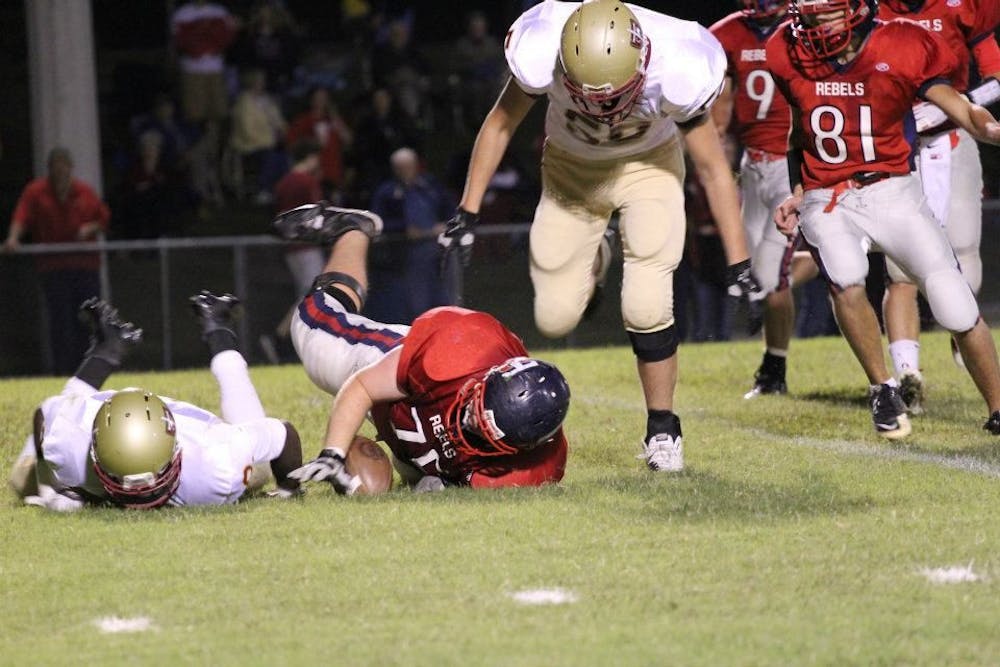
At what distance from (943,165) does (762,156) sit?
1.18 m

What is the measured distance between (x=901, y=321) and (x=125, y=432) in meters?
3.84

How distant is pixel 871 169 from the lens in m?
6.63

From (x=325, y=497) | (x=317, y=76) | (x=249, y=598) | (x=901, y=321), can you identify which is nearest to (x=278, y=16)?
(x=317, y=76)

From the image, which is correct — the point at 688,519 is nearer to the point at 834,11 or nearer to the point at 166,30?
the point at 834,11

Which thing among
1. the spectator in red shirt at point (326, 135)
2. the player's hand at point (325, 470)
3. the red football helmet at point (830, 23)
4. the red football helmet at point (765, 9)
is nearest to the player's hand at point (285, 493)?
the player's hand at point (325, 470)

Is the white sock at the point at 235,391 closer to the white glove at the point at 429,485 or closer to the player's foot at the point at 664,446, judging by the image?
the white glove at the point at 429,485

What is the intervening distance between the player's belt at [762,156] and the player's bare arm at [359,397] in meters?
3.59

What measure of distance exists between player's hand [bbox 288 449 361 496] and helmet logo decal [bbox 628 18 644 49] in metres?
1.72

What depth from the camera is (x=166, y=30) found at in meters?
18.3

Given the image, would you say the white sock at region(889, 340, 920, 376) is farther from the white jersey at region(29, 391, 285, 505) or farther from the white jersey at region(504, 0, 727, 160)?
the white jersey at region(29, 391, 285, 505)

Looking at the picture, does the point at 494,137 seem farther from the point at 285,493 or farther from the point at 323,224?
the point at 285,493

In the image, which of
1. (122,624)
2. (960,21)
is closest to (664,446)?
(122,624)

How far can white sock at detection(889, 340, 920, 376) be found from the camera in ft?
24.4

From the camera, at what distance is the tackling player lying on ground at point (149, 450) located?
17.2 ft
